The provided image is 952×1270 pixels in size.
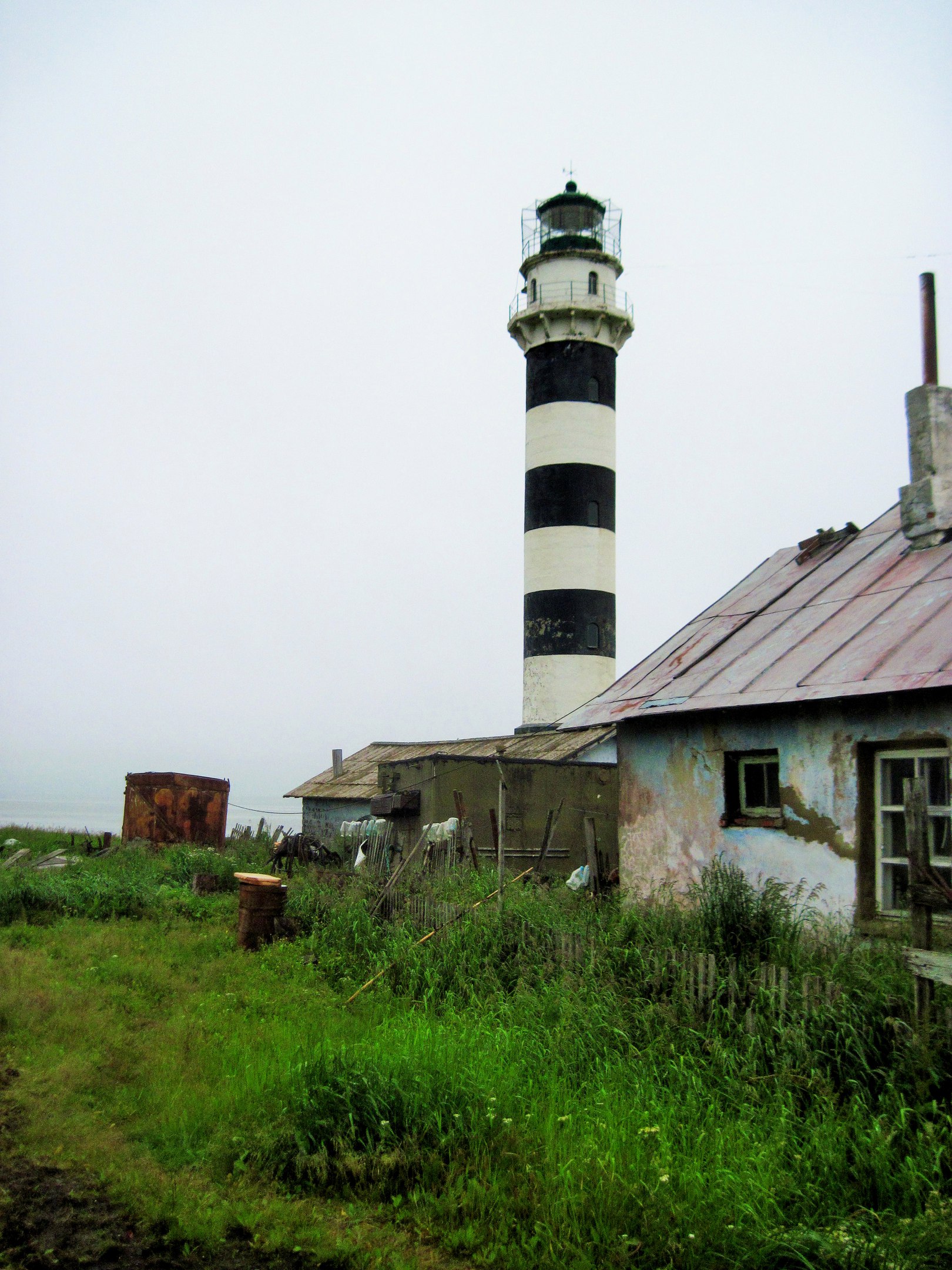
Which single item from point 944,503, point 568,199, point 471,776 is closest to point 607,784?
point 471,776

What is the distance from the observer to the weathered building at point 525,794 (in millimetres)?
16812

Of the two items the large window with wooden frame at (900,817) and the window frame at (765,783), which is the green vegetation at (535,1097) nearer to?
the large window with wooden frame at (900,817)

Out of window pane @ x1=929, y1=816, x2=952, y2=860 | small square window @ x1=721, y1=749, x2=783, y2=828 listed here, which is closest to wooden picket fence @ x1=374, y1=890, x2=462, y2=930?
small square window @ x1=721, y1=749, x2=783, y2=828

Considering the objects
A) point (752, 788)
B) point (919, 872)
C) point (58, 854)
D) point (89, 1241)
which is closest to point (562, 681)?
point (58, 854)

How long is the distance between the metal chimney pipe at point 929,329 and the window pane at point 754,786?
4468 mm

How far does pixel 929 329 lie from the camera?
11.4 m

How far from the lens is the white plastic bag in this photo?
1241 cm

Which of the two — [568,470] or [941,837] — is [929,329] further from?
[568,470]

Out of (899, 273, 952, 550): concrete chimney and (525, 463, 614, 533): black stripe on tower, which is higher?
(525, 463, 614, 533): black stripe on tower

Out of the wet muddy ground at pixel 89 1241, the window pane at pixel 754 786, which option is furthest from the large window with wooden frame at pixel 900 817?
the wet muddy ground at pixel 89 1241

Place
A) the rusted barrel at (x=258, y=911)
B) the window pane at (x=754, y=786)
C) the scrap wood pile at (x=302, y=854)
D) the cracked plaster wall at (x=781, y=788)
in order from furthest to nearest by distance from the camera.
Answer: the scrap wood pile at (x=302, y=854), the rusted barrel at (x=258, y=911), the window pane at (x=754, y=786), the cracked plaster wall at (x=781, y=788)

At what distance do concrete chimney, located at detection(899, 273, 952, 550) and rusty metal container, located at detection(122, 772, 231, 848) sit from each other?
18647 mm

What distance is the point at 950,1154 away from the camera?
510 cm

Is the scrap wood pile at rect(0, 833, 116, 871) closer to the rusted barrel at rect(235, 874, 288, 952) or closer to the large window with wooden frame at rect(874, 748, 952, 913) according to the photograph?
the rusted barrel at rect(235, 874, 288, 952)
